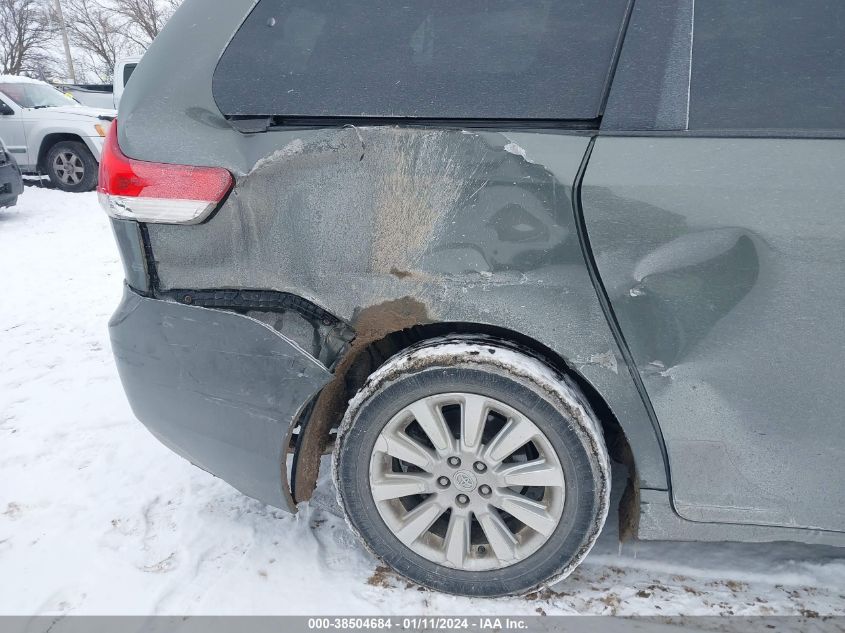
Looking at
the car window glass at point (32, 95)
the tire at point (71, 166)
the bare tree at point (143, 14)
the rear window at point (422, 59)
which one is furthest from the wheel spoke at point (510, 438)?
the bare tree at point (143, 14)

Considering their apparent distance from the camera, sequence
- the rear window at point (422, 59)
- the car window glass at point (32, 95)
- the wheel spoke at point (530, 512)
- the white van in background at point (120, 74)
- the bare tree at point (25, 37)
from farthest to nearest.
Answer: the bare tree at point (25, 37) → the car window glass at point (32, 95) → the white van in background at point (120, 74) → the wheel spoke at point (530, 512) → the rear window at point (422, 59)

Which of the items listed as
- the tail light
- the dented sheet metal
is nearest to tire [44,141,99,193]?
the tail light

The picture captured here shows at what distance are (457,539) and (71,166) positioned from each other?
10281 millimetres

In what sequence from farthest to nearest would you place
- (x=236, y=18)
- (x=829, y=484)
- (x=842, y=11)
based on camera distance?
1. (x=236, y=18)
2. (x=829, y=484)
3. (x=842, y=11)

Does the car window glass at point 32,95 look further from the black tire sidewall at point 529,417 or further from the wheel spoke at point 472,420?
the wheel spoke at point 472,420

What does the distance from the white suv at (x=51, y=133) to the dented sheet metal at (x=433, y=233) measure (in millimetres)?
9295

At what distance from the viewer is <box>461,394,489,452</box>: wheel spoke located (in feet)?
5.57

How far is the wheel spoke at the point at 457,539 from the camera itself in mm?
1809

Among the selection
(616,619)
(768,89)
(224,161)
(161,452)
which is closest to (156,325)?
(224,161)

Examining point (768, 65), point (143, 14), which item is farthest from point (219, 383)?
point (143, 14)

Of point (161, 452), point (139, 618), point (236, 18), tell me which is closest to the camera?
point (236, 18)

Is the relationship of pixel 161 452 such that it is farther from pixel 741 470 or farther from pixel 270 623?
pixel 741 470

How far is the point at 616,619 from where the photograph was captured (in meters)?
1.80

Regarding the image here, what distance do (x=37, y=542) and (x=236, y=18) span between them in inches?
78.2
